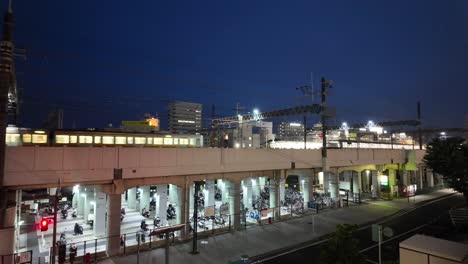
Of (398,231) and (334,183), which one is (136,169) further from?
(334,183)

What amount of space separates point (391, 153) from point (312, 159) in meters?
19.4

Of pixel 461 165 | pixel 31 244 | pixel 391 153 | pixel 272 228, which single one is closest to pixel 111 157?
pixel 31 244

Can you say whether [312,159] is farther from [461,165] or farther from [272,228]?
[461,165]

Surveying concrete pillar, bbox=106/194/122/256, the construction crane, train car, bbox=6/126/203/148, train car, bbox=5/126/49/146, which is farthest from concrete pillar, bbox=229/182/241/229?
train car, bbox=5/126/49/146

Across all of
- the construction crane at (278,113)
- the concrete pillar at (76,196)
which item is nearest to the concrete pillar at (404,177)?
the construction crane at (278,113)

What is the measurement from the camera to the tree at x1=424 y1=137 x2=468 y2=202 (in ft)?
77.5

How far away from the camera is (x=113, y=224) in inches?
739

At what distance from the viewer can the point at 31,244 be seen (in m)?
21.0

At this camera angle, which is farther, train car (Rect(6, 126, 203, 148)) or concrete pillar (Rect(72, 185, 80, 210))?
concrete pillar (Rect(72, 185, 80, 210))

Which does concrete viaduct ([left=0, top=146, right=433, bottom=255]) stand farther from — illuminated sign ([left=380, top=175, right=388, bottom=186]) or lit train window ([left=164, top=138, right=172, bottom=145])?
illuminated sign ([left=380, top=175, right=388, bottom=186])

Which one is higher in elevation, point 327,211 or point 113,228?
point 113,228

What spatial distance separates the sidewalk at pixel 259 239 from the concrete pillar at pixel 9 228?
16.3 feet

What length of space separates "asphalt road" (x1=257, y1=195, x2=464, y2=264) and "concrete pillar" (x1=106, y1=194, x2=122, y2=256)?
939 centimetres

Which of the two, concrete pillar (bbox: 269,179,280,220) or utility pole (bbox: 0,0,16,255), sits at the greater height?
utility pole (bbox: 0,0,16,255)
